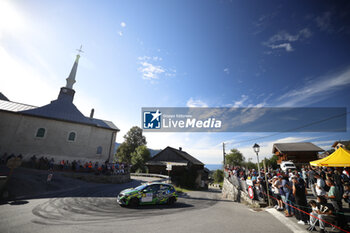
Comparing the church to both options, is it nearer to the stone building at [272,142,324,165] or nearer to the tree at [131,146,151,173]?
the tree at [131,146,151,173]

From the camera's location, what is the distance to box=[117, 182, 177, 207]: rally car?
874cm

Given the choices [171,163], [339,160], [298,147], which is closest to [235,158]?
[298,147]

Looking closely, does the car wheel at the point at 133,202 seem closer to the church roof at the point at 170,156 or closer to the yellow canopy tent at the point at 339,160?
the yellow canopy tent at the point at 339,160

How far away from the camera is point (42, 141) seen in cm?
2155

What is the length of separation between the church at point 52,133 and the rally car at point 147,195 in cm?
1981

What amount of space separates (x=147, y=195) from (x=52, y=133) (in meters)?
22.4

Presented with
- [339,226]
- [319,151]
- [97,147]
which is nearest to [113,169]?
[97,147]

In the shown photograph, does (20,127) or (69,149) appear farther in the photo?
(69,149)

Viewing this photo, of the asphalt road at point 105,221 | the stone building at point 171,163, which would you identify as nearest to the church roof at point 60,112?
the stone building at point 171,163

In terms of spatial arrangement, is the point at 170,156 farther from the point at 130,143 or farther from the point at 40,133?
the point at 130,143

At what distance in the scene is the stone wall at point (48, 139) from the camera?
20125mm

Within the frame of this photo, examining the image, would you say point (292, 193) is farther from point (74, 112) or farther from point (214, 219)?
point (74, 112)

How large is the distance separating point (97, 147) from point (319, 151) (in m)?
50.4

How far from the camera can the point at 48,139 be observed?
22.0 m
